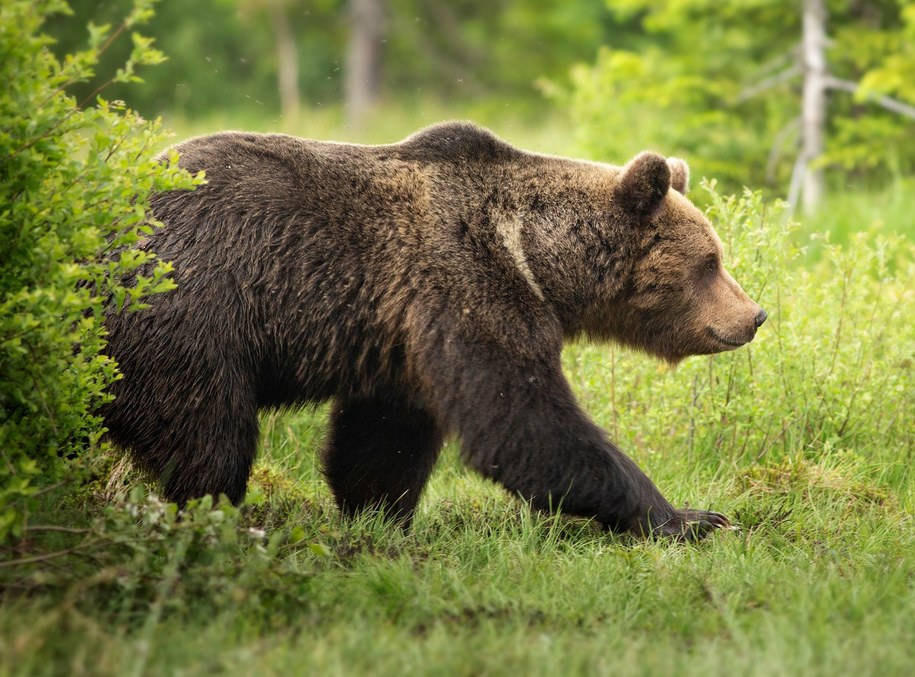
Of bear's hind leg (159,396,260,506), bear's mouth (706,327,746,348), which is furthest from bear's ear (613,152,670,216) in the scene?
bear's hind leg (159,396,260,506)

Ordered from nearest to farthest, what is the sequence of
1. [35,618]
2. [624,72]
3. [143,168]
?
1. [35,618]
2. [143,168]
3. [624,72]

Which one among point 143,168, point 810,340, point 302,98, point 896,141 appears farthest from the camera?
point 302,98

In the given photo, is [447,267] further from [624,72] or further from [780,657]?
[624,72]

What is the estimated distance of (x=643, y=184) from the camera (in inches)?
197

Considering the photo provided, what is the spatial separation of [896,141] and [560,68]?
11.1 m

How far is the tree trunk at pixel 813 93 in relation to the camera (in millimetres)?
10359

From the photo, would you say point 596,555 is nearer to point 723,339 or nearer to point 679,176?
point 723,339

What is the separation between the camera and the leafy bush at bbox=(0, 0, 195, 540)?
3424 millimetres

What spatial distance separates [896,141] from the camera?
36.7 ft

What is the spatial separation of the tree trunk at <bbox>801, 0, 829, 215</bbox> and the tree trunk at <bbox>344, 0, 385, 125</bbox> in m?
11.7

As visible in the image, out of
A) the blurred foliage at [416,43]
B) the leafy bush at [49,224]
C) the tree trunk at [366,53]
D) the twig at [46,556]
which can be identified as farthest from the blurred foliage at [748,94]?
the tree trunk at [366,53]

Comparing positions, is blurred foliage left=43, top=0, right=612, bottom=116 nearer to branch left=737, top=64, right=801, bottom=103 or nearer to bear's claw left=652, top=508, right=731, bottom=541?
branch left=737, top=64, right=801, bottom=103

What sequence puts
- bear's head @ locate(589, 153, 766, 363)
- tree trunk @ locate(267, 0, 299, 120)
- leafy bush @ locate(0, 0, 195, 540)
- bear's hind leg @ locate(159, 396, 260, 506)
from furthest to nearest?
tree trunk @ locate(267, 0, 299, 120)
bear's head @ locate(589, 153, 766, 363)
bear's hind leg @ locate(159, 396, 260, 506)
leafy bush @ locate(0, 0, 195, 540)

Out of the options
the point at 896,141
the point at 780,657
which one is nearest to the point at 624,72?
the point at 896,141
